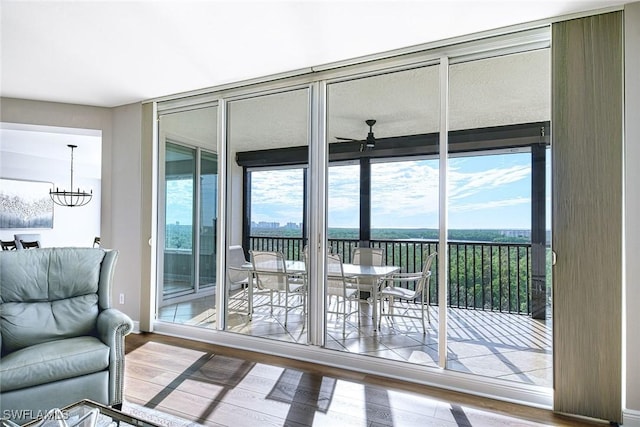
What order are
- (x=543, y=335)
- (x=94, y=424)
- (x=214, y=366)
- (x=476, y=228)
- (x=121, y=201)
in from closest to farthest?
(x=94, y=424) → (x=543, y=335) → (x=476, y=228) → (x=214, y=366) → (x=121, y=201)

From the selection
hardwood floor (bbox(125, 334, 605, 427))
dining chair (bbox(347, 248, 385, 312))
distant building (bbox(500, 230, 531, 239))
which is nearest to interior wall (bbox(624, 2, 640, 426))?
hardwood floor (bbox(125, 334, 605, 427))

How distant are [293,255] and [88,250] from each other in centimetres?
170

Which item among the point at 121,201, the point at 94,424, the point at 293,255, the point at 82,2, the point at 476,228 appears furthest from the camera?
the point at 121,201

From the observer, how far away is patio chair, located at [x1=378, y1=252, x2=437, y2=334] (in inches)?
118

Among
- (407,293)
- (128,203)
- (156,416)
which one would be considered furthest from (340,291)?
(128,203)

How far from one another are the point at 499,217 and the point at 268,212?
2068 millimetres

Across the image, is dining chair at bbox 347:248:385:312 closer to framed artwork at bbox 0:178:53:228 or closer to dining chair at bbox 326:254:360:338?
dining chair at bbox 326:254:360:338

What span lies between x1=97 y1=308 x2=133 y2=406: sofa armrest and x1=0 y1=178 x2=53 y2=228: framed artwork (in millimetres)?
6899

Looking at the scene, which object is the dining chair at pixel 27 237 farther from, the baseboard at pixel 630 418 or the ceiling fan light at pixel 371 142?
the baseboard at pixel 630 418

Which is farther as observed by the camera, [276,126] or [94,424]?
[276,126]

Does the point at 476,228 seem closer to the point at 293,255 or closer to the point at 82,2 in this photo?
the point at 293,255

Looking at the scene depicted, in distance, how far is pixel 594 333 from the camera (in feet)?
7.42

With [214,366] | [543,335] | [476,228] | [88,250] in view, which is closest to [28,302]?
[88,250]

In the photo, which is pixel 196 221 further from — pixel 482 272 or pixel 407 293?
pixel 482 272
